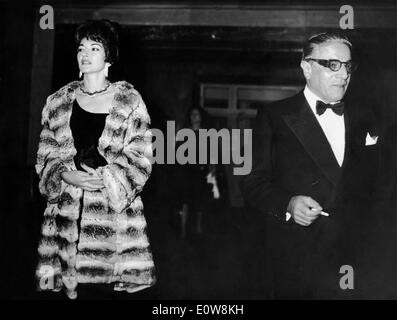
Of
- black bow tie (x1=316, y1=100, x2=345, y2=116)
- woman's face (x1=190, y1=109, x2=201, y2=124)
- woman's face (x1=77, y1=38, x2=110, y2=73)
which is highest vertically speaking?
woman's face (x1=77, y1=38, x2=110, y2=73)

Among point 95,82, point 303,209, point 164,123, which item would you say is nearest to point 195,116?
point 164,123

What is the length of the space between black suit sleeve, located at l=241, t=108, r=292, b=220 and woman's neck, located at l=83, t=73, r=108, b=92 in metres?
0.82

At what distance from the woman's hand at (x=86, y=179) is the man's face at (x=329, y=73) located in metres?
1.18

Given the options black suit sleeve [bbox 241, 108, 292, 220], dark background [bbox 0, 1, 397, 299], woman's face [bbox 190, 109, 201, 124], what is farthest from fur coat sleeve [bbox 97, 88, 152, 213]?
woman's face [bbox 190, 109, 201, 124]

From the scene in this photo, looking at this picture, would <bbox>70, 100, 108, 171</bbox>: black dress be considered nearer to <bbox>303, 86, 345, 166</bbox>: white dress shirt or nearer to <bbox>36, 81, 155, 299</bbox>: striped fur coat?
<bbox>36, 81, 155, 299</bbox>: striped fur coat

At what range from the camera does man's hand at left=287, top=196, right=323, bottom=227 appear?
7.14 ft

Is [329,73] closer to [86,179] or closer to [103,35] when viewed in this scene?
[103,35]

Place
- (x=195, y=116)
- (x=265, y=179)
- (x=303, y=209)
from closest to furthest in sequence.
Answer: (x=303, y=209), (x=265, y=179), (x=195, y=116)

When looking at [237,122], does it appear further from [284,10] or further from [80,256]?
[80,256]

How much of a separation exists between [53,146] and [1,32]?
1033mm

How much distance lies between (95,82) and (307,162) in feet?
3.76

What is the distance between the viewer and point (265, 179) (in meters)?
2.32

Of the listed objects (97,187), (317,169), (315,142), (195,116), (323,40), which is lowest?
(97,187)
